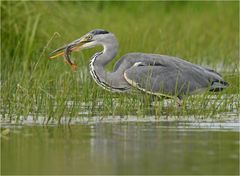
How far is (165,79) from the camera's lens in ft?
34.5

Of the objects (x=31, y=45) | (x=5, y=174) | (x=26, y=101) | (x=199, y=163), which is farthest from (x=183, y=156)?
(x=31, y=45)

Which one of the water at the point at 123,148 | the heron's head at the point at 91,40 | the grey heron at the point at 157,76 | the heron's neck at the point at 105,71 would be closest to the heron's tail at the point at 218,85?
the grey heron at the point at 157,76

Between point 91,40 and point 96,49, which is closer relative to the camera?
point 91,40

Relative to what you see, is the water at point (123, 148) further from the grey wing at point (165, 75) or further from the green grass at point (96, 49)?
the grey wing at point (165, 75)

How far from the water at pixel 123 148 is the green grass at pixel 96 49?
47cm

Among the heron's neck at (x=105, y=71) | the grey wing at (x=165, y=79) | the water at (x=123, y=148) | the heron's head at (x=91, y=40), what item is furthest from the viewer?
the heron's head at (x=91, y=40)

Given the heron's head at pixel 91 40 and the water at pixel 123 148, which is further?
the heron's head at pixel 91 40

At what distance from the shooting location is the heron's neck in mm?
10578

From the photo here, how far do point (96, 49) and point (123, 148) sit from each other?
22.0ft

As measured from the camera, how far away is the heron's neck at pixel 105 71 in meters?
10.6

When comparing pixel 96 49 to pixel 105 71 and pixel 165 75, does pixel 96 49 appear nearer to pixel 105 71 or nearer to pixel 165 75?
pixel 105 71

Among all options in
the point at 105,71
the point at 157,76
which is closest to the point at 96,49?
the point at 105,71

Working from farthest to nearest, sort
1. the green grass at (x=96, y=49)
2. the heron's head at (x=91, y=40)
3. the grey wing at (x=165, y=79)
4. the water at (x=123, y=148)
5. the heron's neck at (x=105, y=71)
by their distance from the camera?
1. the heron's head at (x=91, y=40)
2. the heron's neck at (x=105, y=71)
3. the grey wing at (x=165, y=79)
4. the green grass at (x=96, y=49)
5. the water at (x=123, y=148)

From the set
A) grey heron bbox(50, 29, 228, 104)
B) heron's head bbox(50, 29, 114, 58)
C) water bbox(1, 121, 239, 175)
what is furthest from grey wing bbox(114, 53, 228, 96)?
water bbox(1, 121, 239, 175)
